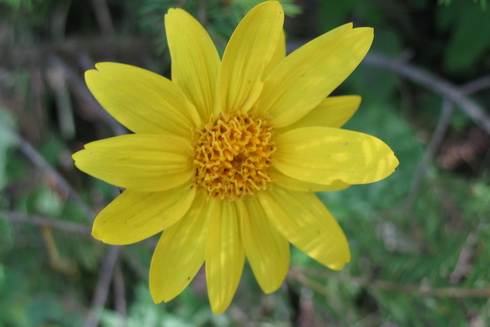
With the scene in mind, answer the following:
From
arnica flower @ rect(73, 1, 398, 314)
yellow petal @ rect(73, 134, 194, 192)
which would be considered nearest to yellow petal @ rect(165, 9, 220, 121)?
arnica flower @ rect(73, 1, 398, 314)

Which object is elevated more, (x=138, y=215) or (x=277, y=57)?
(x=277, y=57)

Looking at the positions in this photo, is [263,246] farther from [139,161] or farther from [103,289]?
[103,289]

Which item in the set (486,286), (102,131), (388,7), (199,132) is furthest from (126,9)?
(486,286)

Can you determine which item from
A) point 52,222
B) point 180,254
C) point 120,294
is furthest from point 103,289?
point 180,254

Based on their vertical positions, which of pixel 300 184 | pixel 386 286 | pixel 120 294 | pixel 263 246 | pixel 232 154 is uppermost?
pixel 232 154

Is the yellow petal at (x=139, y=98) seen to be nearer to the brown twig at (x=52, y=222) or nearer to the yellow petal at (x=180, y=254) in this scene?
the yellow petal at (x=180, y=254)

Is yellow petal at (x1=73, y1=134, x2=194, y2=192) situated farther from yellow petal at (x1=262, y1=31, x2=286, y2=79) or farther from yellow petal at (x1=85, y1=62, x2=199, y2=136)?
yellow petal at (x1=262, y1=31, x2=286, y2=79)

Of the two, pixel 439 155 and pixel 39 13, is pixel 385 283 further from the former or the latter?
pixel 39 13
